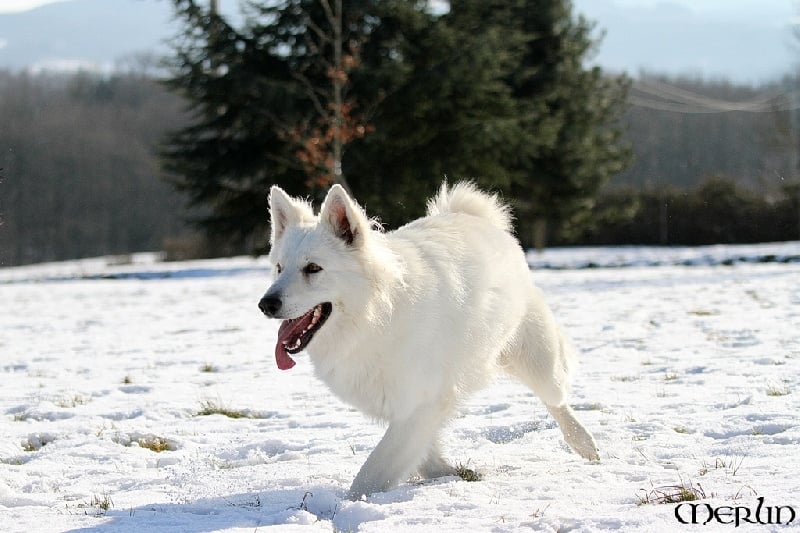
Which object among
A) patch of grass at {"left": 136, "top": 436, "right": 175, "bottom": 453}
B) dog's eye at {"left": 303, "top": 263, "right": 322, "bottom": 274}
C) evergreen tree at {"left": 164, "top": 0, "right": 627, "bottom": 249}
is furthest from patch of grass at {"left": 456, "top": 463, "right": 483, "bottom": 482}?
evergreen tree at {"left": 164, "top": 0, "right": 627, "bottom": 249}

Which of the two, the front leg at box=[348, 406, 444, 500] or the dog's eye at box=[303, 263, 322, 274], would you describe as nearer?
the front leg at box=[348, 406, 444, 500]

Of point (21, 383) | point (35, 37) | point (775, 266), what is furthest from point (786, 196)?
point (35, 37)

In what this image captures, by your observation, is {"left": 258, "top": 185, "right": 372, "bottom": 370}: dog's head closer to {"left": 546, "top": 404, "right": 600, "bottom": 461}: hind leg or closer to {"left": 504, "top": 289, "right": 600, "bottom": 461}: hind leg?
{"left": 504, "top": 289, "right": 600, "bottom": 461}: hind leg

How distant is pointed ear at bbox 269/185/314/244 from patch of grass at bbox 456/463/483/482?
1.55 meters

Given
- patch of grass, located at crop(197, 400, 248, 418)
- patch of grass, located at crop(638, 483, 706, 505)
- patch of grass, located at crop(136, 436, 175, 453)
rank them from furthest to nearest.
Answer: patch of grass, located at crop(197, 400, 248, 418) → patch of grass, located at crop(136, 436, 175, 453) → patch of grass, located at crop(638, 483, 706, 505)

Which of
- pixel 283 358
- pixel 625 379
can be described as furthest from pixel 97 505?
pixel 625 379

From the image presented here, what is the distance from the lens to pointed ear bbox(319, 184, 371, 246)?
13.5 ft

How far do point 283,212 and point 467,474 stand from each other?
→ 1.69 meters

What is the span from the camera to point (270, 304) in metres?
3.82

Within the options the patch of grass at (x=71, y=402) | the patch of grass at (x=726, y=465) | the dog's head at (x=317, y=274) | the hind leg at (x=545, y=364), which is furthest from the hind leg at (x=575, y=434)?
the patch of grass at (x=71, y=402)

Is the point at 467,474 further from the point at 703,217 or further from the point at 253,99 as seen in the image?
the point at 703,217

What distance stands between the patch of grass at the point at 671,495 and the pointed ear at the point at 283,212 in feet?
7.16

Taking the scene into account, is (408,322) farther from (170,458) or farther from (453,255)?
(170,458)

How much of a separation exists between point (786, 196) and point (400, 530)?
3425cm
